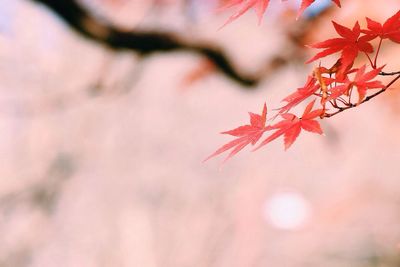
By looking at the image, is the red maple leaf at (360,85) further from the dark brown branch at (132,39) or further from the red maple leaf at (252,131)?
the dark brown branch at (132,39)

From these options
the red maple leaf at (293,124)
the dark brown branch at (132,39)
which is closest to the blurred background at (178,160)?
the dark brown branch at (132,39)

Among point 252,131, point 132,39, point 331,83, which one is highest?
point 331,83

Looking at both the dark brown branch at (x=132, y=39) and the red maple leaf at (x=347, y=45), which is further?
the dark brown branch at (x=132, y=39)

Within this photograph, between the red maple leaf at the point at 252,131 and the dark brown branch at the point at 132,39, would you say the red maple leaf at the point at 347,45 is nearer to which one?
the red maple leaf at the point at 252,131

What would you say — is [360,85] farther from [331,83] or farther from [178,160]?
[178,160]

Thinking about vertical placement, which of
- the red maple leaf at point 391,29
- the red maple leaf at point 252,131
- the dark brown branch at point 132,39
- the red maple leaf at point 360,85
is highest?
the red maple leaf at point 391,29

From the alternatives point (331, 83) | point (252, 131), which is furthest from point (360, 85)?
point (252, 131)

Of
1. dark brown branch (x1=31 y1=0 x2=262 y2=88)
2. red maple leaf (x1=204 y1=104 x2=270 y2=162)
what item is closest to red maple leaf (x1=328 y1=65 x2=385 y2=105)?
red maple leaf (x1=204 y1=104 x2=270 y2=162)

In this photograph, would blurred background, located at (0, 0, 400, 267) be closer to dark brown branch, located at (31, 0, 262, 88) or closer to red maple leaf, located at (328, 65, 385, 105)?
dark brown branch, located at (31, 0, 262, 88)

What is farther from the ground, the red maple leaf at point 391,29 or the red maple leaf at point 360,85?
the red maple leaf at point 391,29
